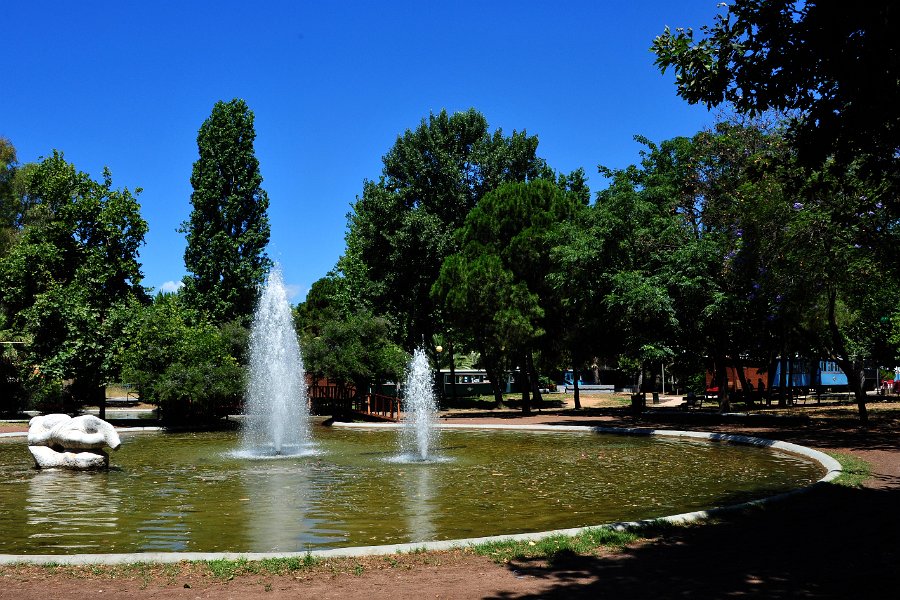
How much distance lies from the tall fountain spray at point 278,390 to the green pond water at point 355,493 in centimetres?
184

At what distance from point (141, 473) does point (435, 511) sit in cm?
833

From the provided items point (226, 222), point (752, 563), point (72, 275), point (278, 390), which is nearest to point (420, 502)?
point (752, 563)

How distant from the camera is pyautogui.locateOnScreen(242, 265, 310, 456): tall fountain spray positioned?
2342 cm

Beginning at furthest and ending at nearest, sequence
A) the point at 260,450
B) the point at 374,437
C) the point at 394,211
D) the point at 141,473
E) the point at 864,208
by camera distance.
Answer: the point at 394,211 < the point at 374,437 < the point at 260,450 < the point at 141,473 < the point at 864,208

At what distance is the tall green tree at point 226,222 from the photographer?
147ft

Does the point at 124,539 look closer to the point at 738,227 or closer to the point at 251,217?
the point at 738,227

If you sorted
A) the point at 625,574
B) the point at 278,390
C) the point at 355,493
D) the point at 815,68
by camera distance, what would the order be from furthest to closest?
the point at 278,390 → the point at 355,493 → the point at 815,68 → the point at 625,574

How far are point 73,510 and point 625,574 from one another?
8.85m

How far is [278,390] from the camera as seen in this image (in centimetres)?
2459

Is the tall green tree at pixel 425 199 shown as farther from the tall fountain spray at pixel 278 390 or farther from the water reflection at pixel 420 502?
the water reflection at pixel 420 502

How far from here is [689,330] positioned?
28.9 m

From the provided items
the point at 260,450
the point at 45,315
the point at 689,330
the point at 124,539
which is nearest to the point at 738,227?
the point at 689,330

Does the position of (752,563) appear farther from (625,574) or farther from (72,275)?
(72,275)

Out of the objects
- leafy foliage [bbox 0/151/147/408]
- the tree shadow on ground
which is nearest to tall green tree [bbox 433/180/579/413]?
leafy foliage [bbox 0/151/147/408]
